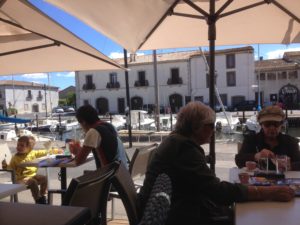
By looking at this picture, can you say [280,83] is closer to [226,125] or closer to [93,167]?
[226,125]

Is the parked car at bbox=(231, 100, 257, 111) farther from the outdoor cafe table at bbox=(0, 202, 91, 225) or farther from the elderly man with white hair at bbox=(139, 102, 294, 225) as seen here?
the outdoor cafe table at bbox=(0, 202, 91, 225)

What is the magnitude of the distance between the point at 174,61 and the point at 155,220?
44652 mm

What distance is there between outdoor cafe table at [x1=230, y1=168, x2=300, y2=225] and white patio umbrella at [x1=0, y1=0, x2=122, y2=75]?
212 centimetres

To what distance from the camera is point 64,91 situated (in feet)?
291

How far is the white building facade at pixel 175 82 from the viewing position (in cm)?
4344

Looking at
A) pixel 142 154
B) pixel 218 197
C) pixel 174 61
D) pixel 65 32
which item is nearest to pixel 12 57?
pixel 65 32

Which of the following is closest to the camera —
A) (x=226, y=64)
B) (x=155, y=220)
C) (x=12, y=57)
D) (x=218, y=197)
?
(x=155, y=220)

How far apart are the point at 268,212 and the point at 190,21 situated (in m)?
2.99

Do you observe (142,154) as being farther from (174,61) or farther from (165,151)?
(174,61)

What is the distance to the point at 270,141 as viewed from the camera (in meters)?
3.14

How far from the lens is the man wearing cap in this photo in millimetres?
3016

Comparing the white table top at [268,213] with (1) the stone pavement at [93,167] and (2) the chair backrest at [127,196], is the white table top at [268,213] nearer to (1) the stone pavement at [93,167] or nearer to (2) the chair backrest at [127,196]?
(2) the chair backrest at [127,196]

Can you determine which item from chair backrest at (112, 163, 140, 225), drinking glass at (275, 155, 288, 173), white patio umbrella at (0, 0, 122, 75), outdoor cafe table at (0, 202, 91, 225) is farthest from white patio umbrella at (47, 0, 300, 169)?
outdoor cafe table at (0, 202, 91, 225)

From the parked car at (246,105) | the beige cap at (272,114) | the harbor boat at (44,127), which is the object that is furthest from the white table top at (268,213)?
the parked car at (246,105)
